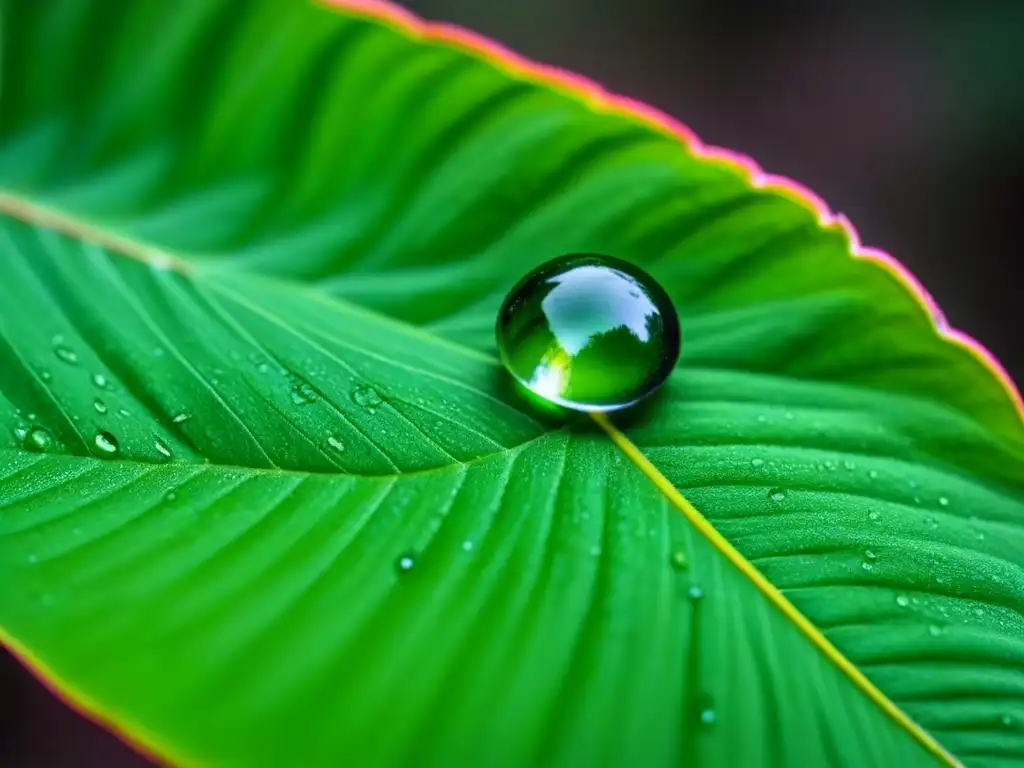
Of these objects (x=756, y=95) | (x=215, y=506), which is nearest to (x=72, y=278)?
(x=215, y=506)

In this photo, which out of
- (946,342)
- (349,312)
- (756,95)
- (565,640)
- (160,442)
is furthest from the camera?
(756,95)

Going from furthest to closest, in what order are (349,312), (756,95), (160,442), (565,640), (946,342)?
(756,95), (349,312), (946,342), (160,442), (565,640)

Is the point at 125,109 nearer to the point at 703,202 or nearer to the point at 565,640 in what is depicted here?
the point at 703,202

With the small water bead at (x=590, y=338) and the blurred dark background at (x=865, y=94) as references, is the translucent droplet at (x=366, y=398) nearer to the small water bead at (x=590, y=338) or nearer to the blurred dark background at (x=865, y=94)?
the small water bead at (x=590, y=338)

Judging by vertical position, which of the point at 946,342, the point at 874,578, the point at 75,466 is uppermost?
the point at 946,342

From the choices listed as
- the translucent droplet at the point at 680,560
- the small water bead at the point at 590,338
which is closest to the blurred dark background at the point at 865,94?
the small water bead at the point at 590,338

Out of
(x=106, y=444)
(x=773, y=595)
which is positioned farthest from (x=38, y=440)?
(x=773, y=595)

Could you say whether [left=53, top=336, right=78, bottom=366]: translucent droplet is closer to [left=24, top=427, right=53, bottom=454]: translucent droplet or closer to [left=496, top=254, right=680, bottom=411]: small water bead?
[left=24, top=427, right=53, bottom=454]: translucent droplet

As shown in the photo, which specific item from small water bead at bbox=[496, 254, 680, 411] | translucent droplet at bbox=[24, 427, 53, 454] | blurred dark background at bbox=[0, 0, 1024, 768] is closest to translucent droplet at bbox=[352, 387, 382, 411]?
small water bead at bbox=[496, 254, 680, 411]
